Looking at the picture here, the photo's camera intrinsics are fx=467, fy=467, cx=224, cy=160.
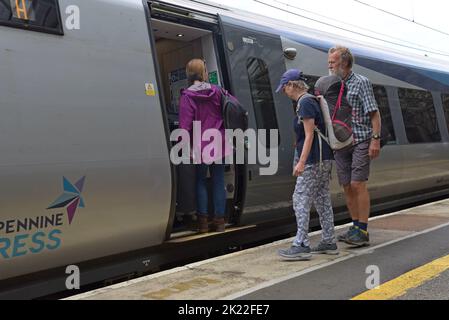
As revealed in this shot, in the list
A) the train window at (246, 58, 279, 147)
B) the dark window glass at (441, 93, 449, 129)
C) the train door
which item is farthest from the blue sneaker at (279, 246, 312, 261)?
the dark window glass at (441, 93, 449, 129)

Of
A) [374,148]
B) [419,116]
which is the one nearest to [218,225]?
[374,148]

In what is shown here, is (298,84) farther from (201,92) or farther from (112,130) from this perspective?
(112,130)

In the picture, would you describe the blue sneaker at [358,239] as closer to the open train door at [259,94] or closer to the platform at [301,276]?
the platform at [301,276]

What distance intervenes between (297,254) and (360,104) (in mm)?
1559

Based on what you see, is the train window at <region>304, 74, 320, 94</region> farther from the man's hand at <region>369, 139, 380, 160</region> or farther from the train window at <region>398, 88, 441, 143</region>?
the train window at <region>398, 88, 441, 143</region>

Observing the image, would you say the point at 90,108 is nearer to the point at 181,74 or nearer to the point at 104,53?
the point at 104,53

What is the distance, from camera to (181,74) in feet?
18.8

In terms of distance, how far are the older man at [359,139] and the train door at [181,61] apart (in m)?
1.24

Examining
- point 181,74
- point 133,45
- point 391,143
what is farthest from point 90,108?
point 391,143

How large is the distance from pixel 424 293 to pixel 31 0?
3.53m

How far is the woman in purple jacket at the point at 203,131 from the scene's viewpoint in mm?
4629

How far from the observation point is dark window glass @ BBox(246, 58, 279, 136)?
526cm

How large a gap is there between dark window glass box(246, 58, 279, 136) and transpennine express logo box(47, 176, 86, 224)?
2.34m

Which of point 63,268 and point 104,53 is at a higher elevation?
point 104,53
